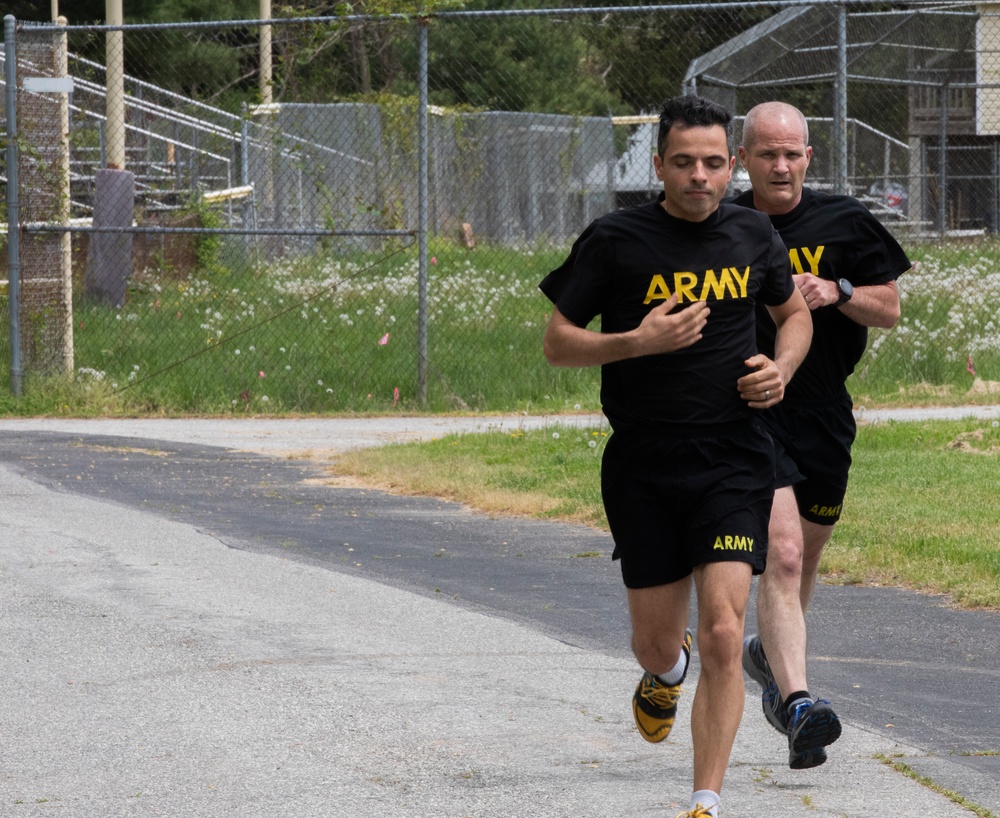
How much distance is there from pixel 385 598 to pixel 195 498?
9.78ft

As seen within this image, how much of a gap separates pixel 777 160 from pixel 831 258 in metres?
0.37

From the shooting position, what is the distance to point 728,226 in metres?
4.41

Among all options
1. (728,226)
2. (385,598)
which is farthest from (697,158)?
(385,598)

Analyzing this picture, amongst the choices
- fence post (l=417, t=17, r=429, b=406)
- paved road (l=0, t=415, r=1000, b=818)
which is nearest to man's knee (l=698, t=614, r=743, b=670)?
paved road (l=0, t=415, r=1000, b=818)

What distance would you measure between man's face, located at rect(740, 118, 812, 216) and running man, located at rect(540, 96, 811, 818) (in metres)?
0.72

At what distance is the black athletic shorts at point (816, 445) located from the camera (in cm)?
515

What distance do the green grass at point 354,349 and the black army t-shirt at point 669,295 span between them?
27.2 ft

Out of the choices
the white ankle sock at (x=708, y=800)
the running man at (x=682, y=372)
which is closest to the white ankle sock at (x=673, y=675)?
the running man at (x=682, y=372)

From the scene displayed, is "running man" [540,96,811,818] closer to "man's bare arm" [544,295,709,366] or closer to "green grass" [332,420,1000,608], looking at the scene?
"man's bare arm" [544,295,709,366]

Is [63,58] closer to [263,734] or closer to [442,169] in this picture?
[442,169]

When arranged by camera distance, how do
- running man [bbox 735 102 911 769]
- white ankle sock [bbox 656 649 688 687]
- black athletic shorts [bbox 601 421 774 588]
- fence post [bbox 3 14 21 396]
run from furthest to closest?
1. fence post [bbox 3 14 21 396]
2. running man [bbox 735 102 911 769]
3. white ankle sock [bbox 656 649 688 687]
4. black athletic shorts [bbox 601 421 774 588]

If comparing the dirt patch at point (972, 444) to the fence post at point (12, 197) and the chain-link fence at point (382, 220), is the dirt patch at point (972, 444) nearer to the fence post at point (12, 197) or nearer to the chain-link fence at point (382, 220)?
the chain-link fence at point (382, 220)

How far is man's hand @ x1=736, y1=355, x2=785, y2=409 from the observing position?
4.27 meters

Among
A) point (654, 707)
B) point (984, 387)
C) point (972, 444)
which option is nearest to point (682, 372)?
point (654, 707)
